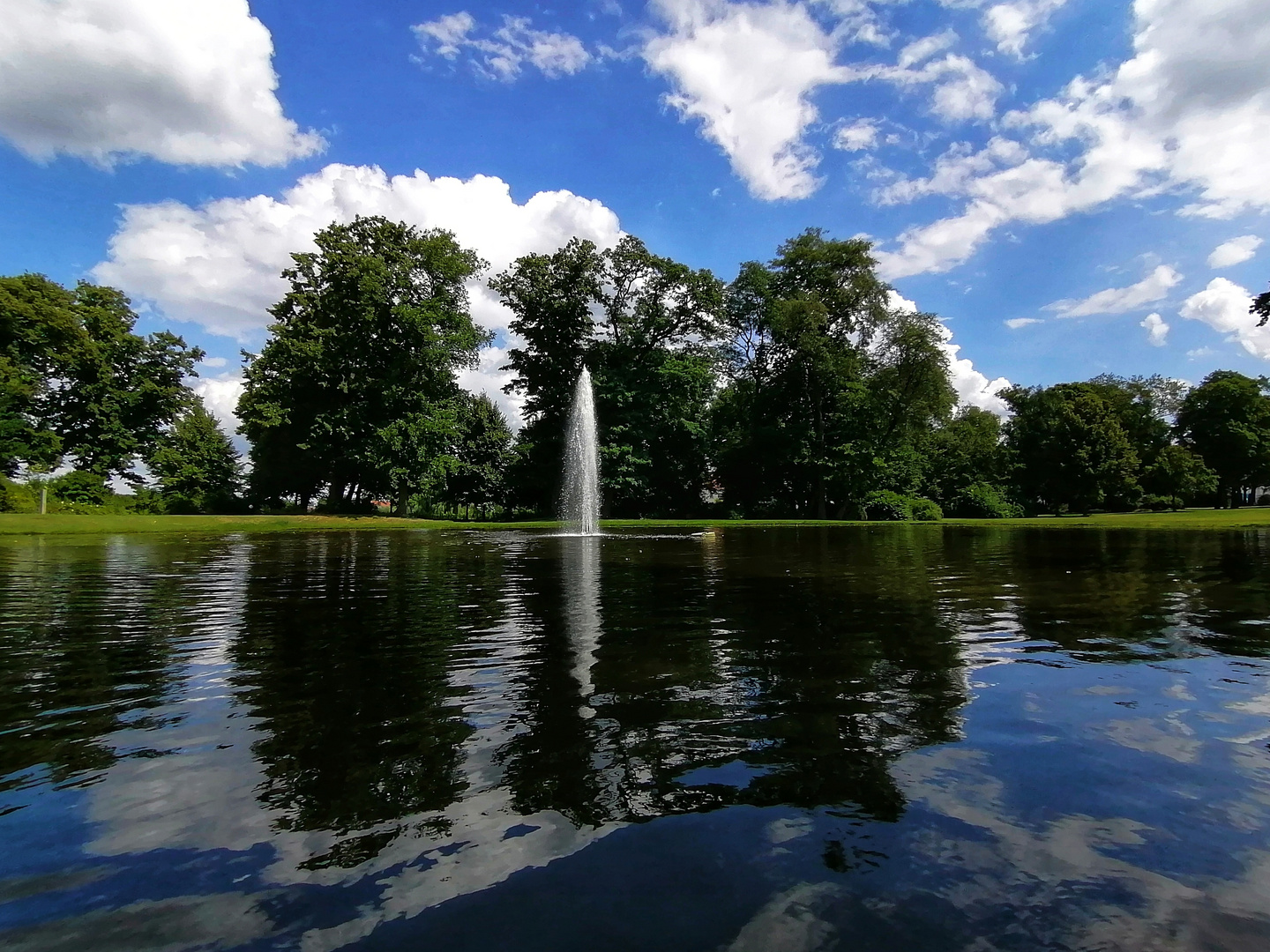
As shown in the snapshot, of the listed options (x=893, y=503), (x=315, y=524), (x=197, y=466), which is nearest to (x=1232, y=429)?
(x=893, y=503)

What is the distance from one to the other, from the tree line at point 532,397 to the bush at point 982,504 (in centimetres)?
23

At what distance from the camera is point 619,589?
41.4ft

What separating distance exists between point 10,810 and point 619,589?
367 inches

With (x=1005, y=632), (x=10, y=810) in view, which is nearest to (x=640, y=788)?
(x=10, y=810)

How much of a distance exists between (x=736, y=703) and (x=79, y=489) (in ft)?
183

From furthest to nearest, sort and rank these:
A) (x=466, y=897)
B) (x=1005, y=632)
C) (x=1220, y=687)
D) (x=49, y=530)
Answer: (x=49, y=530), (x=1005, y=632), (x=1220, y=687), (x=466, y=897)

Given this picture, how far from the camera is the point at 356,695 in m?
5.93

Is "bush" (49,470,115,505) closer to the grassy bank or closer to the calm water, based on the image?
the grassy bank

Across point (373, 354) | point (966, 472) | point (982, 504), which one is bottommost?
point (982, 504)

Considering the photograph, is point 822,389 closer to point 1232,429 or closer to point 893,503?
point 893,503

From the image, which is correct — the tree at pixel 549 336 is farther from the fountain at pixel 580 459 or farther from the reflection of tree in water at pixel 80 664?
the reflection of tree in water at pixel 80 664

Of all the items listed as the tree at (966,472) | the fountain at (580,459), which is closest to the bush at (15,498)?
the fountain at (580,459)

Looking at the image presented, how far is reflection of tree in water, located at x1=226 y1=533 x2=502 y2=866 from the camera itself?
13.0 ft

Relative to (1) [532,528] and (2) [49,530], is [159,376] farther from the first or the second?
(1) [532,528]
